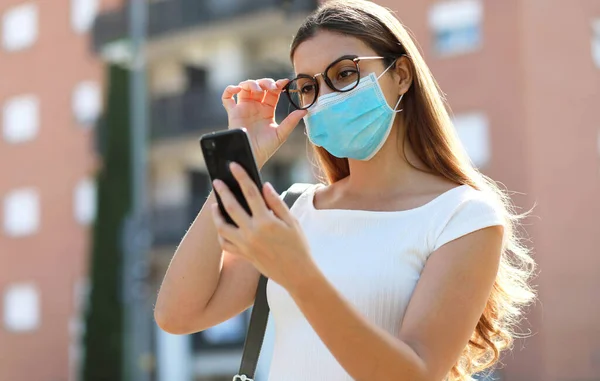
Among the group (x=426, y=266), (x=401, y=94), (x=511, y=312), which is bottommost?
(x=511, y=312)

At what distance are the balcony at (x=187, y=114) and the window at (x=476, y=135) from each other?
19.7ft

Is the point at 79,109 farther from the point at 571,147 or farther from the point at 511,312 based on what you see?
the point at 511,312

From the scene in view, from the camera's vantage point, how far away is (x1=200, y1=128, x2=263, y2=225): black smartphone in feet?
5.82

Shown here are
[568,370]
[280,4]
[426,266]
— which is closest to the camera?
[426,266]

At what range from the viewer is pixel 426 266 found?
217cm

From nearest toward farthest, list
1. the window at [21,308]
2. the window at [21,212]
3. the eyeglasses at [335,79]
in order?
the eyeglasses at [335,79] → the window at [21,308] → the window at [21,212]

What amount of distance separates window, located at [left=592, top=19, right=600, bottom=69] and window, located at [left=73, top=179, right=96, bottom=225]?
1381 centimetres

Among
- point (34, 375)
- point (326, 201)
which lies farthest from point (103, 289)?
point (326, 201)

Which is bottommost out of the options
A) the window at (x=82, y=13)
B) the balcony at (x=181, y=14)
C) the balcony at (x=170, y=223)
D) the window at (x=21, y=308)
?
the window at (x=21, y=308)

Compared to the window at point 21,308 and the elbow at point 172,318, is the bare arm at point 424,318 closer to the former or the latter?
the elbow at point 172,318

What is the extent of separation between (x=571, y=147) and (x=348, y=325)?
16200 millimetres

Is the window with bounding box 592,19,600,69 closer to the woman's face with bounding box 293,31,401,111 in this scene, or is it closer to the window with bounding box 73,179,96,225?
the window with bounding box 73,179,96,225

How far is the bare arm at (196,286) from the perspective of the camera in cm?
241

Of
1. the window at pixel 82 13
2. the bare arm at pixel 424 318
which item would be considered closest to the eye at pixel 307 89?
the bare arm at pixel 424 318
